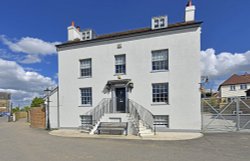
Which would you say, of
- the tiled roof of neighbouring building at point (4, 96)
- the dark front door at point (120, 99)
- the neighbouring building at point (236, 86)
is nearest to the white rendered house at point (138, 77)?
the dark front door at point (120, 99)

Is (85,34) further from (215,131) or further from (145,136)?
(215,131)

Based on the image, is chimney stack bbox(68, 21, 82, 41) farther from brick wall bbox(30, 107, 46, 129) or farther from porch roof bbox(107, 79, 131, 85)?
brick wall bbox(30, 107, 46, 129)

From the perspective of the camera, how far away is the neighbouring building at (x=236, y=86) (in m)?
44.2

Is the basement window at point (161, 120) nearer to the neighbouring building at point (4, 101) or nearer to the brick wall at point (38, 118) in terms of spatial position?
the brick wall at point (38, 118)

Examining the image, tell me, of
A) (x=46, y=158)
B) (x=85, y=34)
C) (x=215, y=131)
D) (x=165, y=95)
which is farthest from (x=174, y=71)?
(x=46, y=158)

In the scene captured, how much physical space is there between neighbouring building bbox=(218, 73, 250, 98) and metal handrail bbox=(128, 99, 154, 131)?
38064 mm

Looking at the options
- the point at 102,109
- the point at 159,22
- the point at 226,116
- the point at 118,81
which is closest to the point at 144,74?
the point at 118,81

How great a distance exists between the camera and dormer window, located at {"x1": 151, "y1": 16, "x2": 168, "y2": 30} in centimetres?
1541

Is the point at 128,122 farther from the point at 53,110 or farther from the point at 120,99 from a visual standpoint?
the point at 53,110

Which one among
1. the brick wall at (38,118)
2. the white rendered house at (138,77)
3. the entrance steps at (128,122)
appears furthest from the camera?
the brick wall at (38,118)

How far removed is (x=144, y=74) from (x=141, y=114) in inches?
127

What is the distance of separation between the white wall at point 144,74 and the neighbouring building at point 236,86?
36852 millimetres

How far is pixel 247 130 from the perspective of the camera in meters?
13.0

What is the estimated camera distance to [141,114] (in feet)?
49.2
